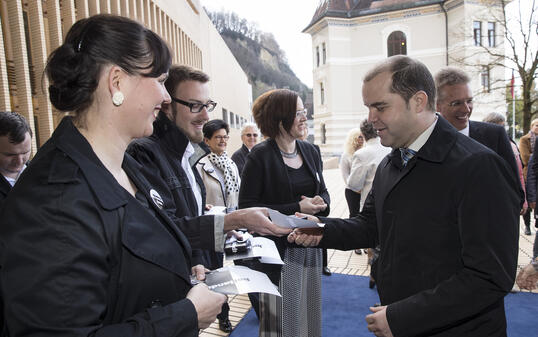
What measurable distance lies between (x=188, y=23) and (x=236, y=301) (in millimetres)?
11203

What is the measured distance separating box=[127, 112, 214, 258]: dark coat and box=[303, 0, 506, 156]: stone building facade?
2496 centimetres

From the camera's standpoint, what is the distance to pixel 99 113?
108 centimetres

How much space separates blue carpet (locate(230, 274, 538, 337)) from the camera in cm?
328

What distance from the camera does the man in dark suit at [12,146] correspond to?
2.66m

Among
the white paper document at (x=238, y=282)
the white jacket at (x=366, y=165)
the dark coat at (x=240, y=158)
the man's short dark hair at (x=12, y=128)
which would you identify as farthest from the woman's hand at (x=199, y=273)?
the dark coat at (x=240, y=158)

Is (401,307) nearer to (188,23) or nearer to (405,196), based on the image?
(405,196)

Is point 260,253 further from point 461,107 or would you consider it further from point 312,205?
point 461,107

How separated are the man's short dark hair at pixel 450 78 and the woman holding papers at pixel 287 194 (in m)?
1.05

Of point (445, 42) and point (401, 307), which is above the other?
point (445, 42)

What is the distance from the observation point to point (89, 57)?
104cm

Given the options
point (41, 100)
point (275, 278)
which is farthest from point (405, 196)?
point (41, 100)

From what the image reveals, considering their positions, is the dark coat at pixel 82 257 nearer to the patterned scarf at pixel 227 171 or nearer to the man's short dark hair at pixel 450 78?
the man's short dark hair at pixel 450 78

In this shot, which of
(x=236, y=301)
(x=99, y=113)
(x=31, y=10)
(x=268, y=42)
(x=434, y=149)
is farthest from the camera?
(x=268, y=42)

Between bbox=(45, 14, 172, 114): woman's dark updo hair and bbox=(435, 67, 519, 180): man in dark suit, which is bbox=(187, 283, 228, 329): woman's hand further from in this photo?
bbox=(435, 67, 519, 180): man in dark suit
